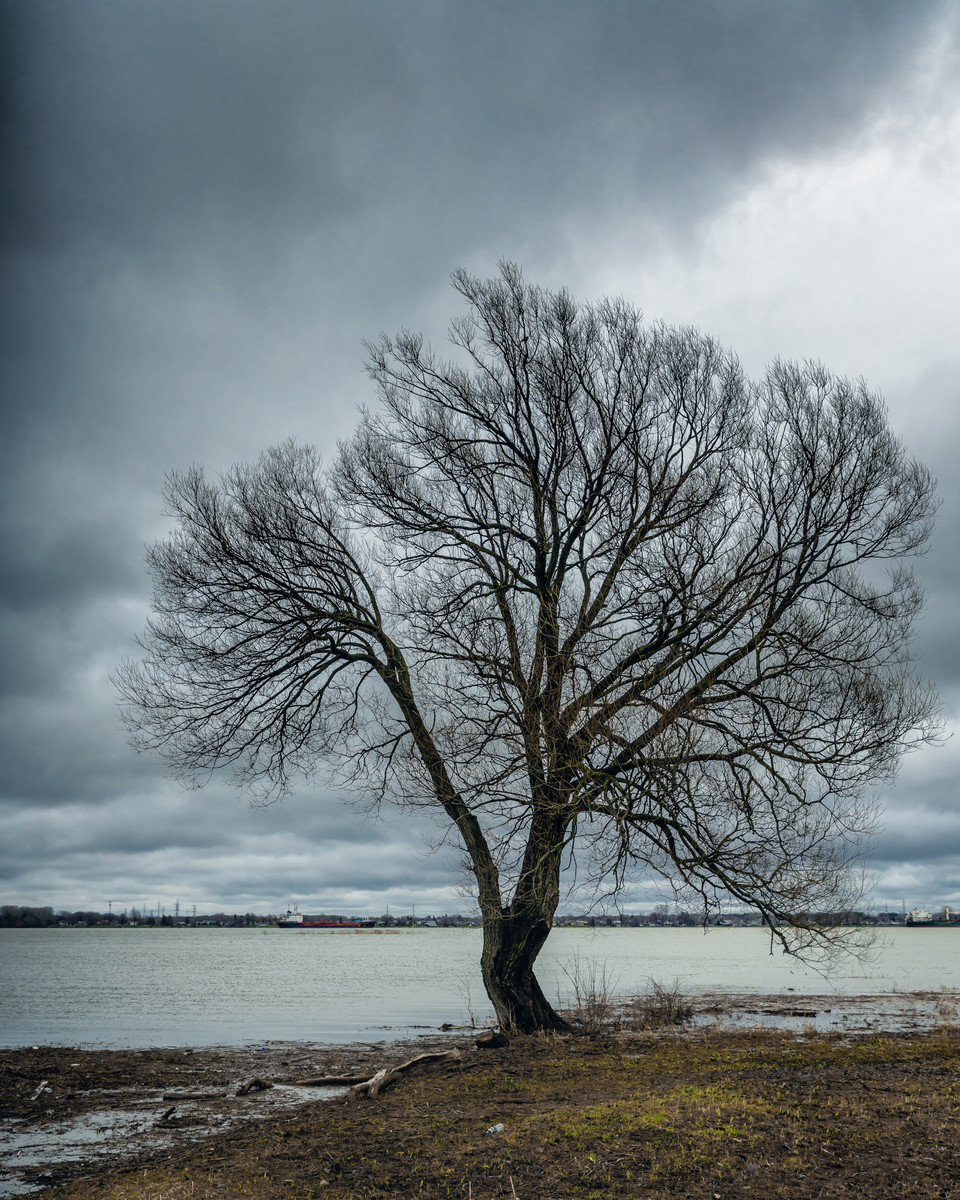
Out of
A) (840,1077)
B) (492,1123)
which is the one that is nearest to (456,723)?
(492,1123)

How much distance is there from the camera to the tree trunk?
14750 mm

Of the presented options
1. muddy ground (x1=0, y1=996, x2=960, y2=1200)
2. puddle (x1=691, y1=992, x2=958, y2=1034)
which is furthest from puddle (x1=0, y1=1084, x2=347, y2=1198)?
puddle (x1=691, y1=992, x2=958, y2=1034)

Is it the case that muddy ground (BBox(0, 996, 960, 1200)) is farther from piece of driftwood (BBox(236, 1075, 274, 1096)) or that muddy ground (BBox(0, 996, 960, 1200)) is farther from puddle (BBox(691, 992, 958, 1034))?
puddle (BBox(691, 992, 958, 1034))

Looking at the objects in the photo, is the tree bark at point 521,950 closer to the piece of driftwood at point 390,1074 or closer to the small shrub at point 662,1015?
the piece of driftwood at point 390,1074

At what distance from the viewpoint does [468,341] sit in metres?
16.7

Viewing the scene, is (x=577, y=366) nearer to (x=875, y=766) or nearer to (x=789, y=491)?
(x=789, y=491)

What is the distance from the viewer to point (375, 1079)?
11367 millimetres

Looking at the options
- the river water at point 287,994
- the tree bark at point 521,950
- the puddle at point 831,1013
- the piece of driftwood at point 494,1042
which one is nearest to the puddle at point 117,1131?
the piece of driftwood at point 494,1042

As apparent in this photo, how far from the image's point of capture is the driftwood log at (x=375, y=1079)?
1119 cm

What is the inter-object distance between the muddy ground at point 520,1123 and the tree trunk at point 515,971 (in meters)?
0.60

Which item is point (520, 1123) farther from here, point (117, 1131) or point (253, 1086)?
point (253, 1086)

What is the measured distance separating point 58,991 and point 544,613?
3076 cm

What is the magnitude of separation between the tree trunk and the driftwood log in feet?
5.70

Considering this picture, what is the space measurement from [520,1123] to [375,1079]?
329 cm
